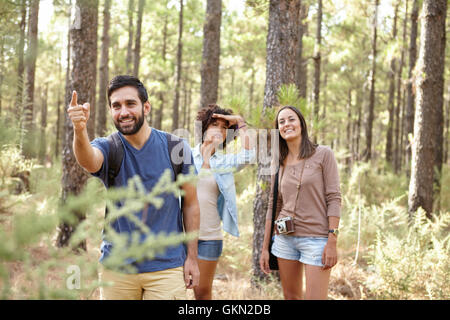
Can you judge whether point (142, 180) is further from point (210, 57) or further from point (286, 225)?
point (210, 57)

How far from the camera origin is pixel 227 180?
Answer: 3.41 m

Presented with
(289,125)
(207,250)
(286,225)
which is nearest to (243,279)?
(207,250)

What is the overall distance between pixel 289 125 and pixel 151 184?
146 centimetres

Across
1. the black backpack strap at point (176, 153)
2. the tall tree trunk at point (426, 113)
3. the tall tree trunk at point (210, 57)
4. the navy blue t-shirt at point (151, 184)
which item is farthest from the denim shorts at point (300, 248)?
the tall tree trunk at point (210, 57)

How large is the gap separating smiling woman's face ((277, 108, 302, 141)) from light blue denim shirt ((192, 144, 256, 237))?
0.42 meters

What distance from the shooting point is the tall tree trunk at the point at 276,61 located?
466cm

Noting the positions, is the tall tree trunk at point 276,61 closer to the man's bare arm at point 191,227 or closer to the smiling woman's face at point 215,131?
the smiling woman's face at point 215,131

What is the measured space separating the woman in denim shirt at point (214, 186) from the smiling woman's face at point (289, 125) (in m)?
0.40

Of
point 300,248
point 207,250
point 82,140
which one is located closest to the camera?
point 82,140

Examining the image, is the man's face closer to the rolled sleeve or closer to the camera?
the camera

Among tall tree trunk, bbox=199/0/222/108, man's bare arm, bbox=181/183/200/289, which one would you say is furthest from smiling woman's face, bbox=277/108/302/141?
tall tree trunk, bbox=199/0/222/108

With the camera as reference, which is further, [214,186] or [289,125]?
[214,186]
